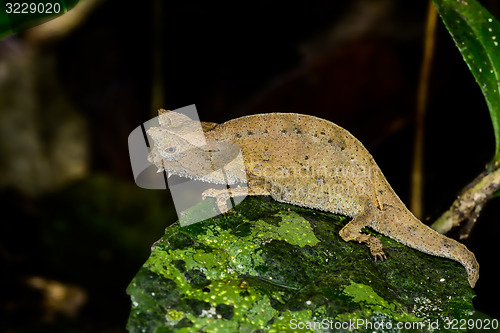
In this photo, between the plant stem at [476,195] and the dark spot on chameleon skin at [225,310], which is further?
the plant stem at [476,195]

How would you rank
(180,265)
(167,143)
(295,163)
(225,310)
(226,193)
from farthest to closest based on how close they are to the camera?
(295,163), (167,143), (226,193), (180,265), (225,310)

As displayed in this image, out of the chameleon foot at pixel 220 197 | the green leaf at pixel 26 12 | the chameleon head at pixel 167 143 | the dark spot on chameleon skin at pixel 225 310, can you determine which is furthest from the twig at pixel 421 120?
the green leaf at pixel 26 12

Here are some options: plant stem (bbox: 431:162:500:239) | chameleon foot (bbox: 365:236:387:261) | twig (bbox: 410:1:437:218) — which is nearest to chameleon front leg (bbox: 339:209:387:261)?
chameleon foot (bbox: 365:236:387:261)

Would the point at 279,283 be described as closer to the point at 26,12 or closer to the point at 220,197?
the point at 220,197

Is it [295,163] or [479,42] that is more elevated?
[479,42]

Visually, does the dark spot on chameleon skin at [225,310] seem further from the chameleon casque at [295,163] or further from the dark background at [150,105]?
the dark background at [150,105]

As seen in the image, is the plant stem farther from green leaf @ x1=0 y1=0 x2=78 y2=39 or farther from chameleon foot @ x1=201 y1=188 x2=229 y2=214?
green leaf @ x1=0 y1=0 x2=78 y2=39

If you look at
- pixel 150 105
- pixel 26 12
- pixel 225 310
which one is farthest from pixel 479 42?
pixel 150 105
